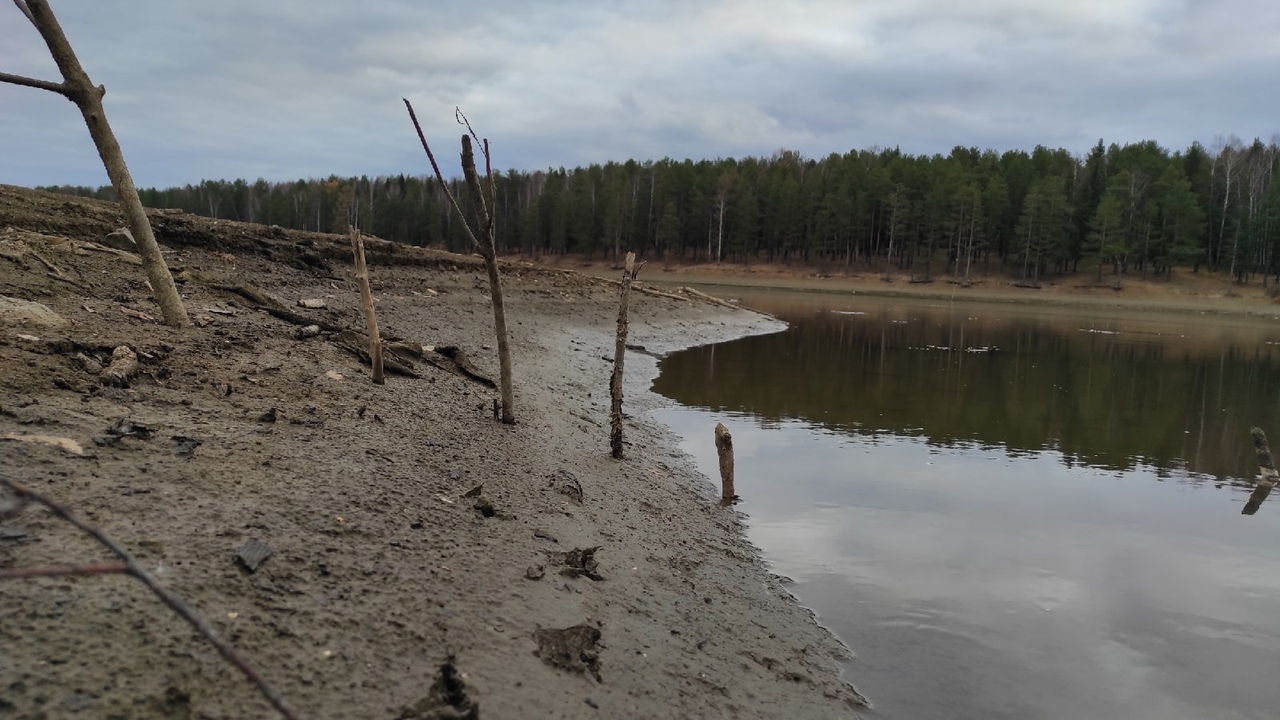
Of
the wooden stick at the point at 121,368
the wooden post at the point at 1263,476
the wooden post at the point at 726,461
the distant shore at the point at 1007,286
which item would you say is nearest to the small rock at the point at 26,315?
the wooden stick at the point at 121,368

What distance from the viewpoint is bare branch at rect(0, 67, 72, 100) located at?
6746 mm

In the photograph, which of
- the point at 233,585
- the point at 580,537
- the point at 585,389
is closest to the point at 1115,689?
the point at 580,537

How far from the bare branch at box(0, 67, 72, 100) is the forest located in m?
74.5

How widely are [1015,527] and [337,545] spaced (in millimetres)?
7907

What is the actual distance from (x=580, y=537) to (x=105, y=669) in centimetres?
383

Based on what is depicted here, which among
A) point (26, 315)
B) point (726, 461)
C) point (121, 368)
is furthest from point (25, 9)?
point (726, 461)

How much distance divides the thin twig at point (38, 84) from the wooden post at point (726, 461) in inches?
313

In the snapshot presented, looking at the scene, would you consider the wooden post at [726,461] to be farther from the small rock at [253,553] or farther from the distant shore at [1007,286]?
the distant shore at [1007,286]

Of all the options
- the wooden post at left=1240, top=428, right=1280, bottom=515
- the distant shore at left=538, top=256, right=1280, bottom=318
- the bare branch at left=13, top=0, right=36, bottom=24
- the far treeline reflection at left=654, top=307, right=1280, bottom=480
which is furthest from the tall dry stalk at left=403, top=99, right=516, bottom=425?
the distant shore at left=538, top=256, right=1280, bottom=318

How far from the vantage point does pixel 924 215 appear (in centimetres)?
7831

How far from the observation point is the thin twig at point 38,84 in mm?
6742

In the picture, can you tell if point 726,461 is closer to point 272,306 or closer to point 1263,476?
point 272,306

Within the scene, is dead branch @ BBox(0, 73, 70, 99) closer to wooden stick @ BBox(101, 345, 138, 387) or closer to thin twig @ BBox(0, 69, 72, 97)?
thin twig @ BBox(0, 69, 72, 97)

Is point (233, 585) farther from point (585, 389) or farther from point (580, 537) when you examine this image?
point (585, 389)
